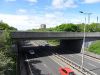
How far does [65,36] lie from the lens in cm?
6981

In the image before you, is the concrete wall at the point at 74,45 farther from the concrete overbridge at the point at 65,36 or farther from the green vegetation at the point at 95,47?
the green vegetation at the point at 95,47

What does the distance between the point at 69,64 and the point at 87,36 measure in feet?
95.1

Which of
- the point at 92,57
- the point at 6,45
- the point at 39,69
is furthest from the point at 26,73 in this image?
the point at 92,57

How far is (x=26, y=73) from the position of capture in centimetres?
4116

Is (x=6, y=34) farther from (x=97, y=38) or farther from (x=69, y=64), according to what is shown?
(x=97, y=38)

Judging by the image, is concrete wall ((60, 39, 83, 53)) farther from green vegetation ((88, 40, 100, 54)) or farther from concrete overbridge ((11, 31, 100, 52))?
green vegetation ((88, 40, 100, 54))

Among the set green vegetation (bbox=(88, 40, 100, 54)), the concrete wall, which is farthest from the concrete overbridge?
green vegetation (bbox=(88, 40, 100, 54))

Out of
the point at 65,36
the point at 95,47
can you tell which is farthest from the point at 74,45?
the point at 65,36

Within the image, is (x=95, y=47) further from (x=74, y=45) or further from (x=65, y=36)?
(x=65, y=36)

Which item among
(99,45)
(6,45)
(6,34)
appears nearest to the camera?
(6,45)

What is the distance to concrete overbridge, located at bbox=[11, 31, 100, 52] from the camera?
6075 cm

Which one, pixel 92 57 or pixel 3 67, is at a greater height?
pixel 3 67

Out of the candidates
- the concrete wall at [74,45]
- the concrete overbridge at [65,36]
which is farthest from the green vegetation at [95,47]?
the concrete wall at [74,45]

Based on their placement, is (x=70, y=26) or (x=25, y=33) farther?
(x=70, y=26)
